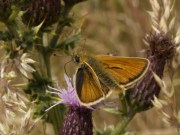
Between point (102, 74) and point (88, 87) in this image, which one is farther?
point (102, 74)

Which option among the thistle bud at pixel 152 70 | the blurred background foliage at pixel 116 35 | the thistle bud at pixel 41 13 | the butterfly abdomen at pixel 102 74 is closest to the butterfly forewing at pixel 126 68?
Answer: the butterfly abdomen at pixel 102 74

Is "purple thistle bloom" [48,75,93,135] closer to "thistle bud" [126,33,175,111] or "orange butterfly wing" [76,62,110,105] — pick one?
"orange butterfly wing" [76,62,110,105]

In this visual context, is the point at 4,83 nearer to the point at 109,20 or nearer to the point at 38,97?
the point at 38,97

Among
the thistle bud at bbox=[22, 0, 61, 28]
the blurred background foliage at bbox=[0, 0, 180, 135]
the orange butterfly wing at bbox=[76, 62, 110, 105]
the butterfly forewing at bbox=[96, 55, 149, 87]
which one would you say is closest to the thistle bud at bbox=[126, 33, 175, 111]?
the butterfly forewing at bbox=[96, 55, 149, 87]

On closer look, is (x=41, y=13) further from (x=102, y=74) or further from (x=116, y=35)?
(x=116, y=35)

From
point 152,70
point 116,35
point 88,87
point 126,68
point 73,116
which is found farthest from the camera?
point 116,35

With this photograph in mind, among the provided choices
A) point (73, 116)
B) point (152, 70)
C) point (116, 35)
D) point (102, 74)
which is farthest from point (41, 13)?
point (116, 35)

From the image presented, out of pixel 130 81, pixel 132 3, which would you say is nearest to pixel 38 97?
pixel 130 81
